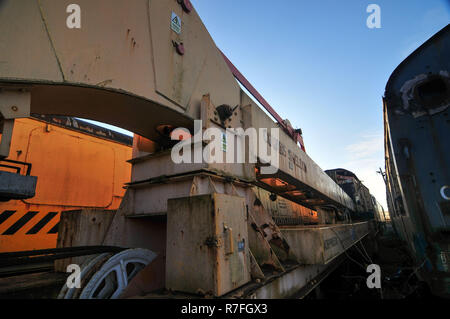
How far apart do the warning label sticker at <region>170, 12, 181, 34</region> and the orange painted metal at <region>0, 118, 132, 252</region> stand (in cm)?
327

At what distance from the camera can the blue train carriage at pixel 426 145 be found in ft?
7.88

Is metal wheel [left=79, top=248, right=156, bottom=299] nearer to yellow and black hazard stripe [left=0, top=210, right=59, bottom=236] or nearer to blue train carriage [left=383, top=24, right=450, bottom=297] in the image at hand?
yellow and black hazard stripe [left=0, top=210, right=59, bottom=236]

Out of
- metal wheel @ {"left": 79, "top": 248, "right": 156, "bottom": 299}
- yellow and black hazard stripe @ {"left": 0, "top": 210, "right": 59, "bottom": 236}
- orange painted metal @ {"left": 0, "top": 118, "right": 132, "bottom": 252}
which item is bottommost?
metal wheel @ {"left": 79, "top": 248, "right": 156, "bottom": 299}

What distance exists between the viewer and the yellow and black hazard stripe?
3449 mm

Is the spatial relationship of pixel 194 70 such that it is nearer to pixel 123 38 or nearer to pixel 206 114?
pixel 206 114

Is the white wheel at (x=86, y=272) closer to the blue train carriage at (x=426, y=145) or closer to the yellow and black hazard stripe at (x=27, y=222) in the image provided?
the yellow and black hazard stripe at (x=27, y=222)

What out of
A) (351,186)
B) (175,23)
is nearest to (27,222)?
(175,23)

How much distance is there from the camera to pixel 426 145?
105 inches

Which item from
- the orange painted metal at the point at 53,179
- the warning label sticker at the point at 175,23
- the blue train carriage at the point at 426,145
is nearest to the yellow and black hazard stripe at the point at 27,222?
the orange painted metal at the point at 53,179

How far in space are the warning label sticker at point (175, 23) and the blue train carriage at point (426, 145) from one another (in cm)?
285

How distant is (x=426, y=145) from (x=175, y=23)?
3.19 metres

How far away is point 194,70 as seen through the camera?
2551 millimetres

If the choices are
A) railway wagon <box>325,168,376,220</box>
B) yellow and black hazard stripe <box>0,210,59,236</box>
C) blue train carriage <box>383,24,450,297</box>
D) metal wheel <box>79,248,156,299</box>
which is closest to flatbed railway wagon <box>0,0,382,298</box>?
metal wheel <box>79,248,156,299</box>

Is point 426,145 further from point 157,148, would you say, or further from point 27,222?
point 27,222
